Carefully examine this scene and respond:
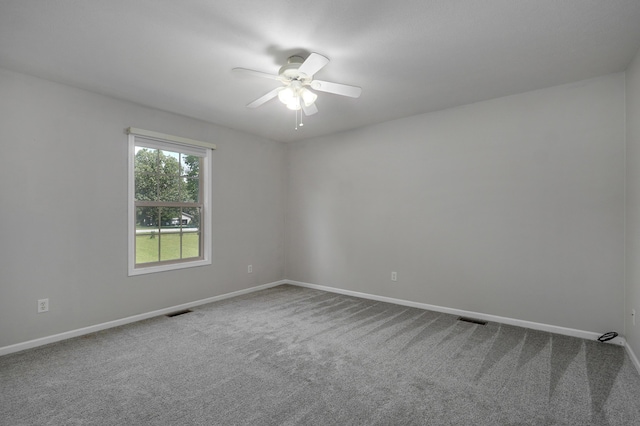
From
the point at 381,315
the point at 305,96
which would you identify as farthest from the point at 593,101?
the point at 381,315

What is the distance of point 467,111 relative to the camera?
12.2 ft

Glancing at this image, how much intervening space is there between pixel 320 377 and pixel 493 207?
262 centimetres

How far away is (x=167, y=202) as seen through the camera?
403 cm

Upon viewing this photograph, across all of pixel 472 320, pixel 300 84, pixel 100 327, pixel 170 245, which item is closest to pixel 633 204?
pixel 472 320

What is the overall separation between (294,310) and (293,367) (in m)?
1.49

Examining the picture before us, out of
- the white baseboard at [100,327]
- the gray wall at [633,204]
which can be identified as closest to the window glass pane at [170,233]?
the white baseboard at [100,327]

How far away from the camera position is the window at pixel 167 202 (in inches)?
147

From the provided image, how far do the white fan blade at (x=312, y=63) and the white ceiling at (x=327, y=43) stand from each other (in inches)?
7.9

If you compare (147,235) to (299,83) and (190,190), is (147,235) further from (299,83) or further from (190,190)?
(299,83)

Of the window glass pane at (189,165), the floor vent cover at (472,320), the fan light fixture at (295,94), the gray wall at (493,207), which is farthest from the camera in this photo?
the window glass pane at (189,165)

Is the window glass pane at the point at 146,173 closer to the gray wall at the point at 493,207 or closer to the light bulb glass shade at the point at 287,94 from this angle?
the light bulb glass shade at the point at 287,94

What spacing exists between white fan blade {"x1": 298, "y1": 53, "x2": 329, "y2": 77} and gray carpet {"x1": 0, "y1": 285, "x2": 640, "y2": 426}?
7.48 feet

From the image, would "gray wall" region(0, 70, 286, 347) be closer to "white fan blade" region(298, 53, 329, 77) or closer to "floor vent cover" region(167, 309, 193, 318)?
"floor vent cover" region(167, 309, 193, 318)

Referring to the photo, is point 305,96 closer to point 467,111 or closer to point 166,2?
point 166,2
